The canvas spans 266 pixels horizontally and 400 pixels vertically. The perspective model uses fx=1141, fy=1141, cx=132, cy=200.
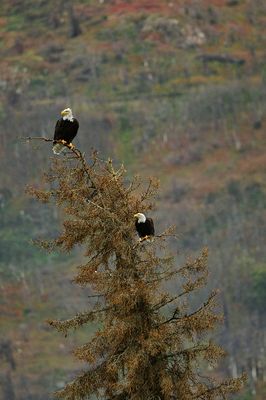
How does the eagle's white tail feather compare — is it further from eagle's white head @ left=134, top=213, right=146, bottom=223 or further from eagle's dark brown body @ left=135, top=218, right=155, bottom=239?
eagle's dark brown body @ left=135, top=218, right=155, bottom=239

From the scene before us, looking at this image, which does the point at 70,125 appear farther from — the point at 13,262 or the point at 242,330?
the point at 13,262

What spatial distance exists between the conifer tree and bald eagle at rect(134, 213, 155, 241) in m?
0.14

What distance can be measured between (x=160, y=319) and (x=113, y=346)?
101cm

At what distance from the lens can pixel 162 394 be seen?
67.8 ft

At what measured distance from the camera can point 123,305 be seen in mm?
20875

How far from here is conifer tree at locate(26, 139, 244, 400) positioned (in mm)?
20859

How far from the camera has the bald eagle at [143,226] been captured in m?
21.7

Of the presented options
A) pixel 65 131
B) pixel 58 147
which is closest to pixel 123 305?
pixel 58 147

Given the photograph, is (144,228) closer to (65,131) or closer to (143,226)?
(143,226)

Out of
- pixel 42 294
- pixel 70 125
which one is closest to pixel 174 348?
pixel 70 125

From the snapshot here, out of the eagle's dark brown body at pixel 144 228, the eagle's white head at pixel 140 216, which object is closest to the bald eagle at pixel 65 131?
the eagle's white head at pixel 140 216

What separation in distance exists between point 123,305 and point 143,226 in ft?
5.81

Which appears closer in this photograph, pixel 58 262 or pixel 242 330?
pixel 242 330

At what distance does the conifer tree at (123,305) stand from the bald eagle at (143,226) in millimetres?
140
